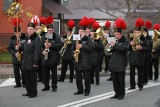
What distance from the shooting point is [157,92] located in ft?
41.5

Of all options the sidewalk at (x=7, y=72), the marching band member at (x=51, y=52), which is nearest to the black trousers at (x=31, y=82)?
the marching band member at (x=51, y=52)

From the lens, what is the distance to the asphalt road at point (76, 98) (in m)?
10.5

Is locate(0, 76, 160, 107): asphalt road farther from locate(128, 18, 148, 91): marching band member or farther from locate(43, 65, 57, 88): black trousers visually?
locate(128, 18, 148, 91): marching band member

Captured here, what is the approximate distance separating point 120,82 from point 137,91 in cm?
163

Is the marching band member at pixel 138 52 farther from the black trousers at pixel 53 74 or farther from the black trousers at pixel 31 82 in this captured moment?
the black trousers at pixel 31 82

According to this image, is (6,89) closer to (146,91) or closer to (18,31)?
(18,31)

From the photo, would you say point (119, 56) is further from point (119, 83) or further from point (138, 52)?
point (138, 52)

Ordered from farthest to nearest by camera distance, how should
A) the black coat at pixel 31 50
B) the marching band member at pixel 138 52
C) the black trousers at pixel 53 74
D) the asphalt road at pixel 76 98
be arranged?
the marching band member at pixel 138 52, the black trousers at pixel 53 74, the black coat at pixel 31 50, the asphalt road at pixel 76 98

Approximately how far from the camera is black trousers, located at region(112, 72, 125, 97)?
1126cm

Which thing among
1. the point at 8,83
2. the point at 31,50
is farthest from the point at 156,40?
the point at 31,50

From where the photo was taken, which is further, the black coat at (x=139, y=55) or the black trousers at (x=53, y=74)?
the black coat at (x=139, y=55)

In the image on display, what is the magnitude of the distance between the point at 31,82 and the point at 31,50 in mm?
887

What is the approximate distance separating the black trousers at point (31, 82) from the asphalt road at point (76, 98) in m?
0.24

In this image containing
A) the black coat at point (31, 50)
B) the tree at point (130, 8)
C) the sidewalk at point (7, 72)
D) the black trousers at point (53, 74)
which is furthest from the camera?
the tree at point (130, 8)
